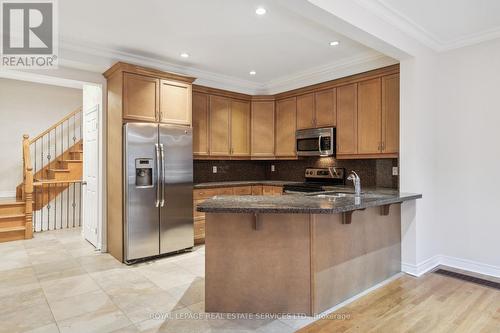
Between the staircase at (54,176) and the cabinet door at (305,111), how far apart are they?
14.6 ft

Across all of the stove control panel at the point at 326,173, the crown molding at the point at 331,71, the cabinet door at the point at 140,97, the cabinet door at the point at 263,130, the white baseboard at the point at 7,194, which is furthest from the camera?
the white baseboard at the point at 7,194

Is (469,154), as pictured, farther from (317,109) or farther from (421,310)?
(317,109)

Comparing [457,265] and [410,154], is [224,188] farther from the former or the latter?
[457,265]

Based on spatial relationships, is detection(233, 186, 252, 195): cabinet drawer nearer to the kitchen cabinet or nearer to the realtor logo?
the kitchen cabinet

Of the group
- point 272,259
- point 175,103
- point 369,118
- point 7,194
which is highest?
point 175,103

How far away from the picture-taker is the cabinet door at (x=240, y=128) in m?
5.33

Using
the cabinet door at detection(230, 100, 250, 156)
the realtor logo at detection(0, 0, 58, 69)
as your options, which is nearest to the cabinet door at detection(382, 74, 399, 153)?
the cabinet door at detection(230, 100, 250, 156)

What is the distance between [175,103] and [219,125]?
1.08m

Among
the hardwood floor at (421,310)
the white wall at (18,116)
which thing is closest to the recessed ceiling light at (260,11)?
the hardwood floor at (421,310)

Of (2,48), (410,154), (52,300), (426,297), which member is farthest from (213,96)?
(426,297)

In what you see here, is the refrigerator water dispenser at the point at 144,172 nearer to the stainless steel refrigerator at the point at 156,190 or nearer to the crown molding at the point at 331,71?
the stainless steel refrigerator at the point at 156,190

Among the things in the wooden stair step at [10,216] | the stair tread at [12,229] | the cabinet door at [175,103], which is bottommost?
the stair tread at [12,229]

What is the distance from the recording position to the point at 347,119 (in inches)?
173

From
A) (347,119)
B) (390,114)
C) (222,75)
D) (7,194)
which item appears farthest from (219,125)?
(7,194)
